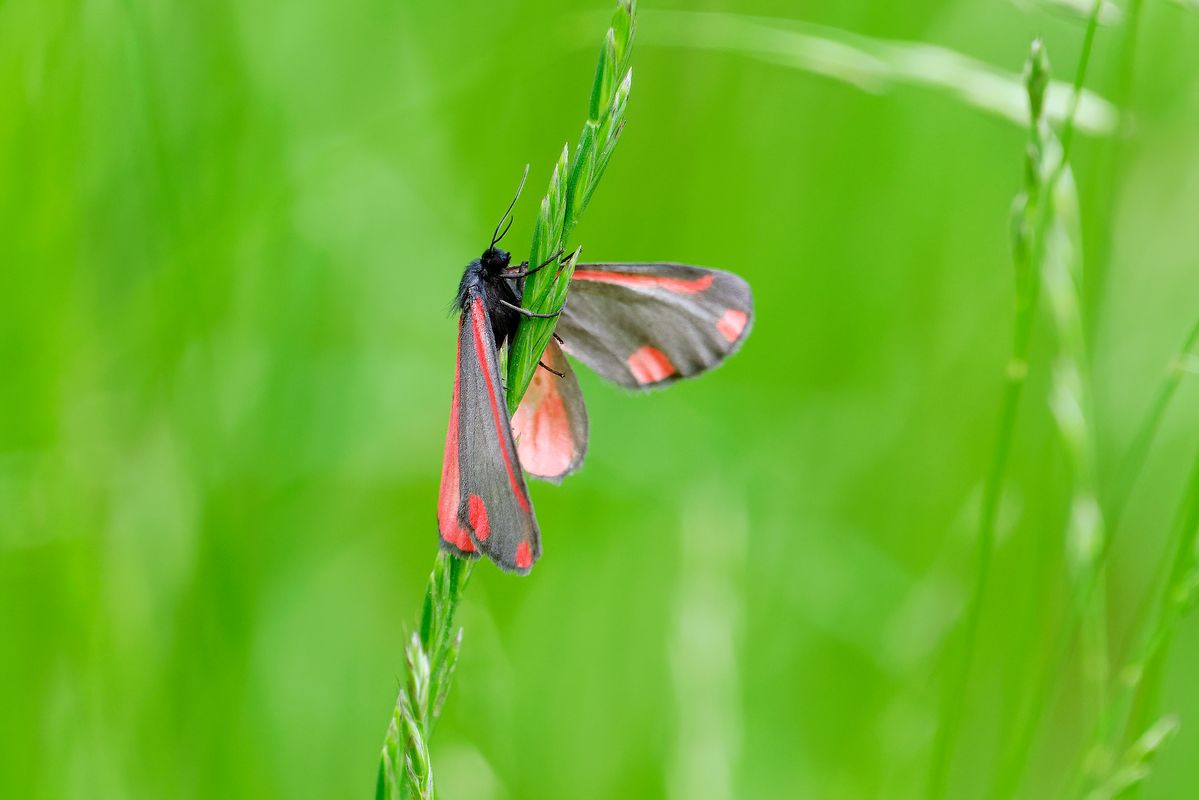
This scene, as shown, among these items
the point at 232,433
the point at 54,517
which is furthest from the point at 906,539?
the point at 54,517

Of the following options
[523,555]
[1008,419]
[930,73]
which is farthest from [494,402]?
[930,73]

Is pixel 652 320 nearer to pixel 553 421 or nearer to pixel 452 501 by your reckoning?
pixel 553 421

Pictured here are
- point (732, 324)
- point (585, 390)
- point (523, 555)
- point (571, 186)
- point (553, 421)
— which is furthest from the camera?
point (585, 390)

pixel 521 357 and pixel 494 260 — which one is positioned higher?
pixel 494 260

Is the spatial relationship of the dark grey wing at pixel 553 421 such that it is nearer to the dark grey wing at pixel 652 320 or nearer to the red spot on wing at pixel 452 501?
the dark grey wing at pixel 652 320

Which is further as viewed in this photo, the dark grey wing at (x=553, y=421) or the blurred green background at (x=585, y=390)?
the blurred green background at (x=585, y=390)

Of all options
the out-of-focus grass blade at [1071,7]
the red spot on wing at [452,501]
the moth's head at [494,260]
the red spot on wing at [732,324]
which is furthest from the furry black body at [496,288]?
the out-of-focus grass blade at [1071,7]

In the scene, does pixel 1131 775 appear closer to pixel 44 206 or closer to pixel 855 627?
pixel 855 627
